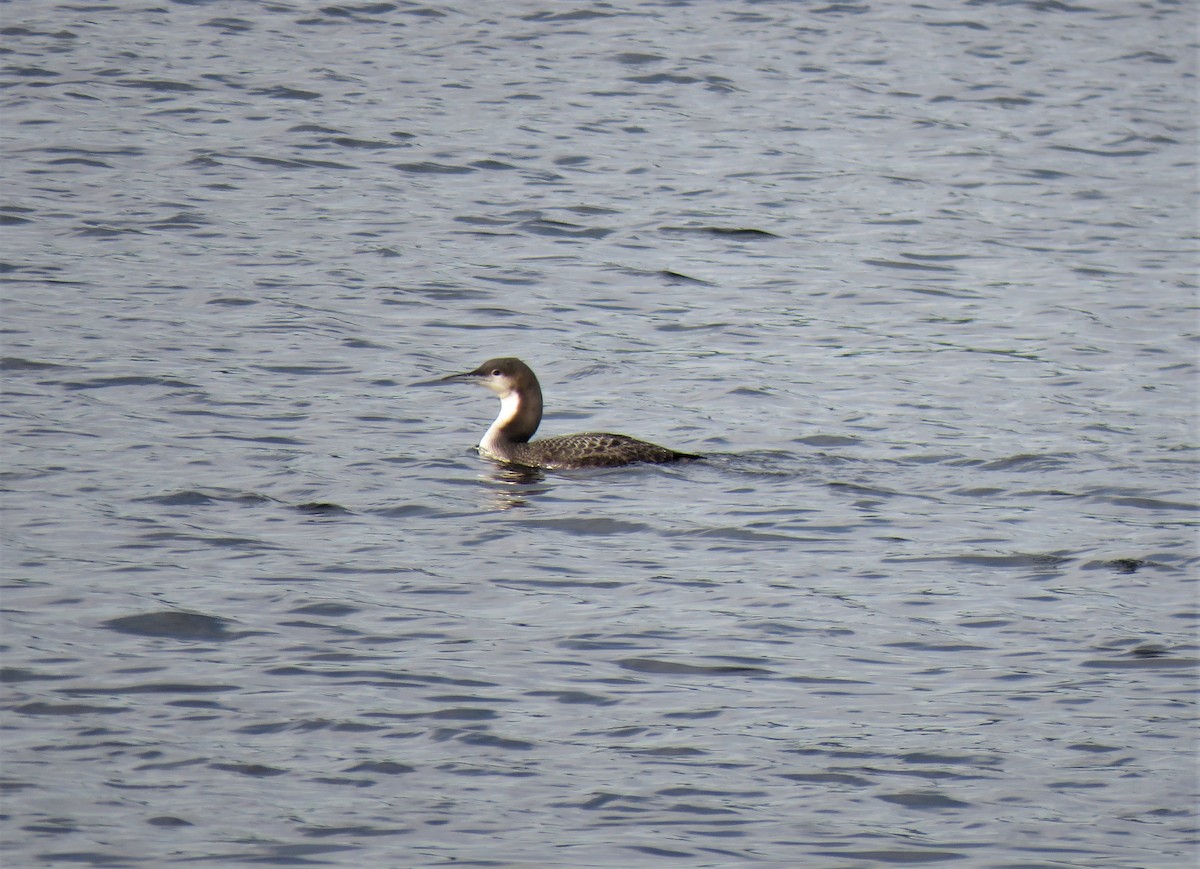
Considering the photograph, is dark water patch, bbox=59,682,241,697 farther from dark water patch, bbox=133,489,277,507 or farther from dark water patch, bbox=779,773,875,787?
dark water patch, bbox=133,489,277,507

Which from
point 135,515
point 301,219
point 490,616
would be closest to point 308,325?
point 301,219

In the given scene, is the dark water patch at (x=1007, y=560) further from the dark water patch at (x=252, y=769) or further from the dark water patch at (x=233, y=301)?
the dark water patch at (x=233, y=301)

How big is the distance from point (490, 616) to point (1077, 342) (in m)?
8.27

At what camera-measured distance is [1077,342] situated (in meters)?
16.0

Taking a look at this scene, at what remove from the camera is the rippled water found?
748 cm

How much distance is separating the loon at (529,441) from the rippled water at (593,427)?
15cm

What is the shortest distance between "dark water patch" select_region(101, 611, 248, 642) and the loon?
3815mm

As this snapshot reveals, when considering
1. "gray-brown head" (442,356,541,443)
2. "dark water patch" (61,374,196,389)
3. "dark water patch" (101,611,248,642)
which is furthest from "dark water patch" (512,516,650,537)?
"dark water patch" (61,374,196,389)

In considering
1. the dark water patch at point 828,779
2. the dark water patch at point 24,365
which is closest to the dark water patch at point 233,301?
the dark water patch at point 24,365

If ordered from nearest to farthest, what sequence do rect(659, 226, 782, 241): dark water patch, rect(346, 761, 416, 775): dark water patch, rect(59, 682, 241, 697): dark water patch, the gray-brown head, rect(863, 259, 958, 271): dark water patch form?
rect(346, 761, 416, 775): dark water patch → rect(59, 682, 241, 697): dark water patch → the gray-brown head → rect(863, 259, 958, 271): dark water patch → rect(659, 226, 782, 241): dark water patch

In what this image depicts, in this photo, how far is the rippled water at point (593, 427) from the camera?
748cm

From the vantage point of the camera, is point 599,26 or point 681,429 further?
point 599,26

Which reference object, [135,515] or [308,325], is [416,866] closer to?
[135,515]

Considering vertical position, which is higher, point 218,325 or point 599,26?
point 599,26
